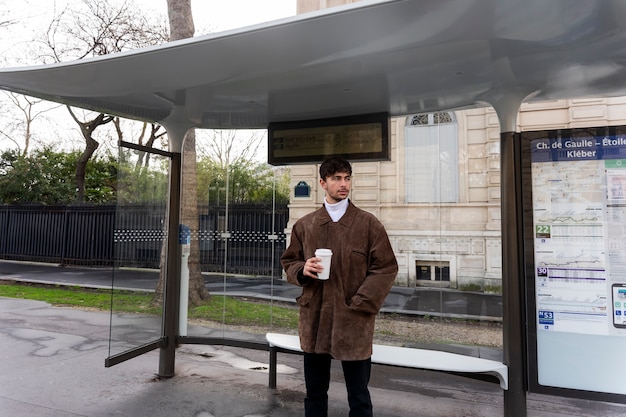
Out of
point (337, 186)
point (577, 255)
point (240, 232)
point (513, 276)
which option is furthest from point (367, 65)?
point (240, 232)

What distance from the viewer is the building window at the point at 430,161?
5758mm

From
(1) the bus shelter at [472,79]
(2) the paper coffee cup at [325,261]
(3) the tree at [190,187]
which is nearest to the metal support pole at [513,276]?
(1) the bus shelter at [472,79]

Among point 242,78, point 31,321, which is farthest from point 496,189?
point 31,321

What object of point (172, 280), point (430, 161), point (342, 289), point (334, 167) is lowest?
point (172, 280)

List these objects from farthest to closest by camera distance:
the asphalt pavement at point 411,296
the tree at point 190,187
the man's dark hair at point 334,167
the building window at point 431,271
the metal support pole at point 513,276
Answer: the tree at point 190,187 → the building window at point 431,271 → the asphalt pavement at point 411,296 → the metal support pole at point 513,276 → the man's dark hair at point 334,167

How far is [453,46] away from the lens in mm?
2797

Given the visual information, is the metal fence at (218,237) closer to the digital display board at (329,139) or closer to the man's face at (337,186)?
the digital display board at (329,139)

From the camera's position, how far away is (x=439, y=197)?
589cm

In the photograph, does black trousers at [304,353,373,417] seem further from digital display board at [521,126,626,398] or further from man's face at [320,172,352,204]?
digital display board at [521,126,626,398]

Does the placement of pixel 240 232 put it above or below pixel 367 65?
below

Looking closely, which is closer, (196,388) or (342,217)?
(342,217)

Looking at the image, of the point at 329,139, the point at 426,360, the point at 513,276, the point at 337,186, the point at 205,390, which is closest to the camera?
the point at 337,186

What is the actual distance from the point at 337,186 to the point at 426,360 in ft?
5.83

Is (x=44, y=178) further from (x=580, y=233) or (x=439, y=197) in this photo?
(x=580, y=233)
